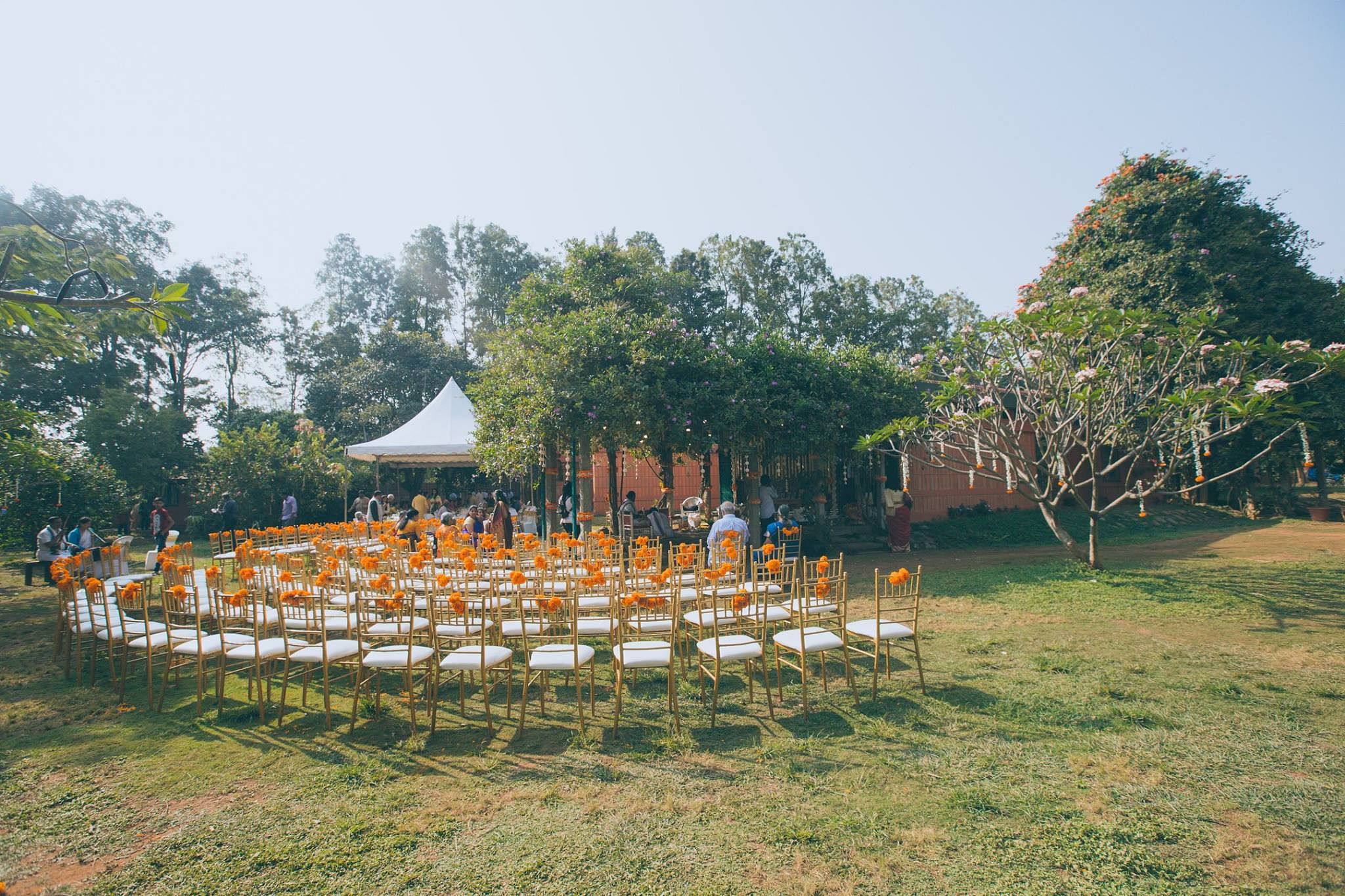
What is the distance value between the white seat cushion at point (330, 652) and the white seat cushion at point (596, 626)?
1.51 meters

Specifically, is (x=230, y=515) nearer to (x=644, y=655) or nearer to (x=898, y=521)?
(x=898, y=521)

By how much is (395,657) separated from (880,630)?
11.2 ft

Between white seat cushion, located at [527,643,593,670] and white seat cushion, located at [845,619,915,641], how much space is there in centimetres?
200

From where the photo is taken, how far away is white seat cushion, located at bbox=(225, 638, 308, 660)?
463 centimetres

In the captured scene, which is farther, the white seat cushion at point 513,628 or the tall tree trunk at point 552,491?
the tall tree trunk at point 552,491

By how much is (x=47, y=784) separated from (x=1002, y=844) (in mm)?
5125

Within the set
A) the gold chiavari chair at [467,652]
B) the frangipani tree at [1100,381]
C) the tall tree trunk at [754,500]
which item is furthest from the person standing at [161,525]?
the frangipani tree at [1100,381]

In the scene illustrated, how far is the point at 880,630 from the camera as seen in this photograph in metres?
5.00

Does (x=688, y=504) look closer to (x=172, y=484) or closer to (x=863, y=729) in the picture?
(x=863, y=729)

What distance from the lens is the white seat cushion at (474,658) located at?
4316 mm

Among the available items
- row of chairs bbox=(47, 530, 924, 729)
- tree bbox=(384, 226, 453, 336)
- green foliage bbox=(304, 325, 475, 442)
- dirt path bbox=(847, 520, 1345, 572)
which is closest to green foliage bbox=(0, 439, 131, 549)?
row of chairs bbox=(47, 530, 924, 729)

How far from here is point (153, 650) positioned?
18.1 ft

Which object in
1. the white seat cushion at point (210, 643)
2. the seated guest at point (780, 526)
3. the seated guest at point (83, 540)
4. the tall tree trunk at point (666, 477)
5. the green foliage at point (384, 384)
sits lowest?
the white seat cushion at point (210, 643)

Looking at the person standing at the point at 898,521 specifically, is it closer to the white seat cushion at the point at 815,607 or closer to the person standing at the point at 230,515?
the white seat cushion at the point at 815,607
